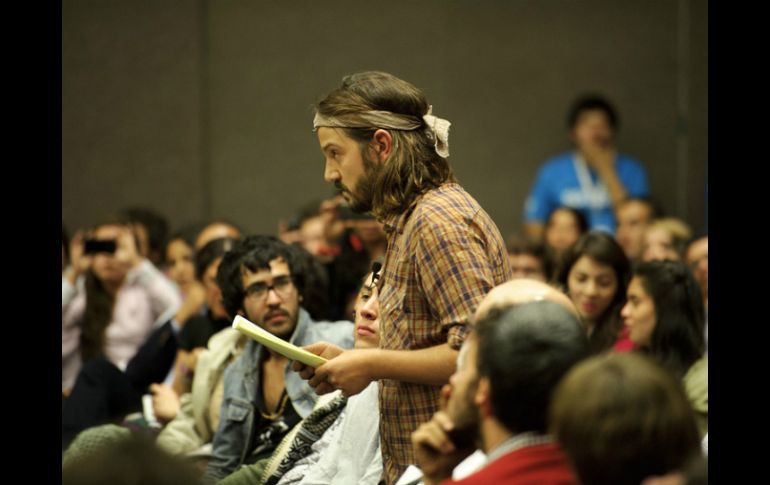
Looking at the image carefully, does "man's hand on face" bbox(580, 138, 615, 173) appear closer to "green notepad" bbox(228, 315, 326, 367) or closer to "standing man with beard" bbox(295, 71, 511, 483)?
"standing man with beard" bbox(295, 71, 511, 483)

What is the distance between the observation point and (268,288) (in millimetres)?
3887

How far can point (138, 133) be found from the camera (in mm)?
8312

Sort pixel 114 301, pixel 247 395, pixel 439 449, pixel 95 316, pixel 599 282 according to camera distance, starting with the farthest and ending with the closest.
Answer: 1. pixel 114 301
2. pixel 95 316
3. pixel 599 282
4. pixel 247 395
5. pixel 439 449

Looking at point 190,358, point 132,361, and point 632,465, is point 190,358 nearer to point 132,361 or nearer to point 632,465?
point 132,361

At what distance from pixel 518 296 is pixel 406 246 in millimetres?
454

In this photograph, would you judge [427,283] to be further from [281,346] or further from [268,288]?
[268,288]

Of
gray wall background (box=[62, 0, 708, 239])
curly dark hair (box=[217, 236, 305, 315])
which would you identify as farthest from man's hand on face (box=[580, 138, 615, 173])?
curly dark hair (box=[217, 236, 305, 315])

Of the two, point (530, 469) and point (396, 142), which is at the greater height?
point (396, 142)

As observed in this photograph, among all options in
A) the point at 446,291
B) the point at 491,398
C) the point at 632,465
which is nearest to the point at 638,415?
the point at 632,465

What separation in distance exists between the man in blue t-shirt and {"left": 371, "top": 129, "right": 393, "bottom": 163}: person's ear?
4910 millimetres

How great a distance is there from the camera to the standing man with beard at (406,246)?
7.89 feet

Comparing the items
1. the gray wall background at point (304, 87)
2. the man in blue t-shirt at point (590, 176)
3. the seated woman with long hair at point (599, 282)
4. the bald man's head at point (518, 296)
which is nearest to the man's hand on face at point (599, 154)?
the man in blue t-shirt at point (590, 176)

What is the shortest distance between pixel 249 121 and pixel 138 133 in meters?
0.82

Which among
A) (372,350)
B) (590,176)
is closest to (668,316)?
(372,350)
